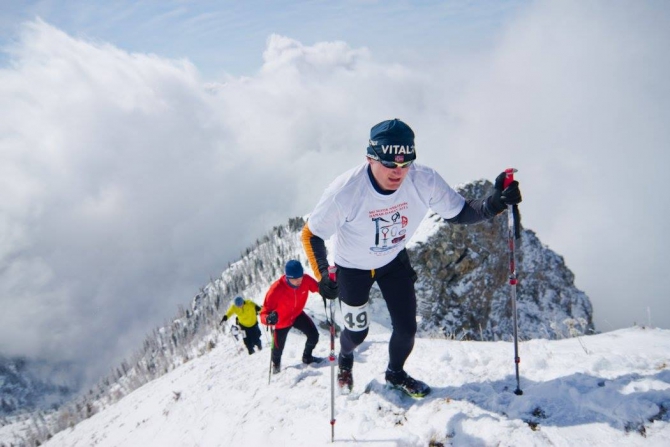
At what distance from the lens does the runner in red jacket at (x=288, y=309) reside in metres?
8.35

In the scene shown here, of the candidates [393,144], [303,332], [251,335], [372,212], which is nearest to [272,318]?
[303,332]

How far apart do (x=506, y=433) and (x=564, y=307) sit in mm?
42944

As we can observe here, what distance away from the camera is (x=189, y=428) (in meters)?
7.45

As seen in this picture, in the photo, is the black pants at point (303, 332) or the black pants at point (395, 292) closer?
the black pants at point (395, 292)

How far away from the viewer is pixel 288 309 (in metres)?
8.64

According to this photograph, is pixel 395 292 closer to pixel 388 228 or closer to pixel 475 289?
pixel 388 228

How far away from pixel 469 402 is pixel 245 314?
33.7 ft

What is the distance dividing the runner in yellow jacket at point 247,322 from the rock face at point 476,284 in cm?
1665

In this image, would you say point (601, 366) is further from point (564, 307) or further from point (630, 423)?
point (564, 307)

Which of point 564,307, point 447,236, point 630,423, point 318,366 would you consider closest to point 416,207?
point 630,423

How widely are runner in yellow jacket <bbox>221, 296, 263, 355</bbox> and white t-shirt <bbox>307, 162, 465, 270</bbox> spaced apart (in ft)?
30.6

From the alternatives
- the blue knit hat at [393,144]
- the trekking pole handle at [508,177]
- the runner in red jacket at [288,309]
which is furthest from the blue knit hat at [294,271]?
the trekking pole handle at [508,177]

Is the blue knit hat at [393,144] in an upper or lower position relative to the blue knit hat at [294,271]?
upper

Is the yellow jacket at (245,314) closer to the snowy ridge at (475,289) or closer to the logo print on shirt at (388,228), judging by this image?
the snowy ridge at (475,289)
